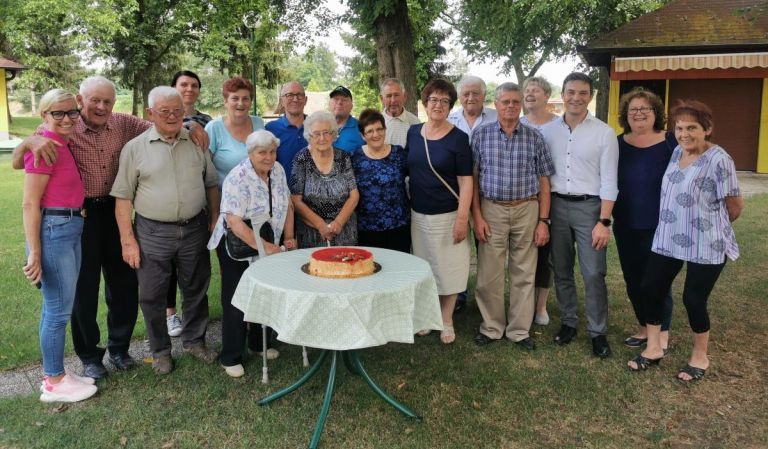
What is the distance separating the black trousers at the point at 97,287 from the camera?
12.3 feet

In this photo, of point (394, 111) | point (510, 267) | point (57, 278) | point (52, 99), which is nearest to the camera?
point (52, 99)

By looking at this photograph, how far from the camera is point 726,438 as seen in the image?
3209mm

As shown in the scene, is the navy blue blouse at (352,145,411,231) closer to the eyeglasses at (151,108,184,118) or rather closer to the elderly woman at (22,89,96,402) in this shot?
the eyeglasses at (151,108,184,118)

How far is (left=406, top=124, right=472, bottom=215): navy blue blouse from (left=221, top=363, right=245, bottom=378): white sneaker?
65.3 inches

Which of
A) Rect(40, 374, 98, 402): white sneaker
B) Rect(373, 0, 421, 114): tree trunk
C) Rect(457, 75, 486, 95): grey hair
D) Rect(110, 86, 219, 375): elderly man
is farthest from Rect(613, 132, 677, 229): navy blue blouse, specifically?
Rect(373, 0, 421, 114): tree trunk

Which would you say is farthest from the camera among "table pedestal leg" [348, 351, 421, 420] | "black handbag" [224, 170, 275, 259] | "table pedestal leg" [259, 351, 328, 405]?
"black handbag" [224, 170, 275, 259]

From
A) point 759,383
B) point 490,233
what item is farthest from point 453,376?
point 759,383

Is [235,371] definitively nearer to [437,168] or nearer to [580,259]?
[437,168]

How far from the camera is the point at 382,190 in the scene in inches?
167

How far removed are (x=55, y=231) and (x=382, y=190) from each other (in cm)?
207

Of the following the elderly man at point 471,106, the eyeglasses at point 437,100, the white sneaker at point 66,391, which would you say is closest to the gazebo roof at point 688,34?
the elderly man at point 471,106

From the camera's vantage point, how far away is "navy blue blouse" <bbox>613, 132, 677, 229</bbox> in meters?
3.96

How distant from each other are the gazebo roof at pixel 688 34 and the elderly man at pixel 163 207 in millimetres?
11679

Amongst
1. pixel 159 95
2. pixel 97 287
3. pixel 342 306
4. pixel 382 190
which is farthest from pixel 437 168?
pixel 97 287
